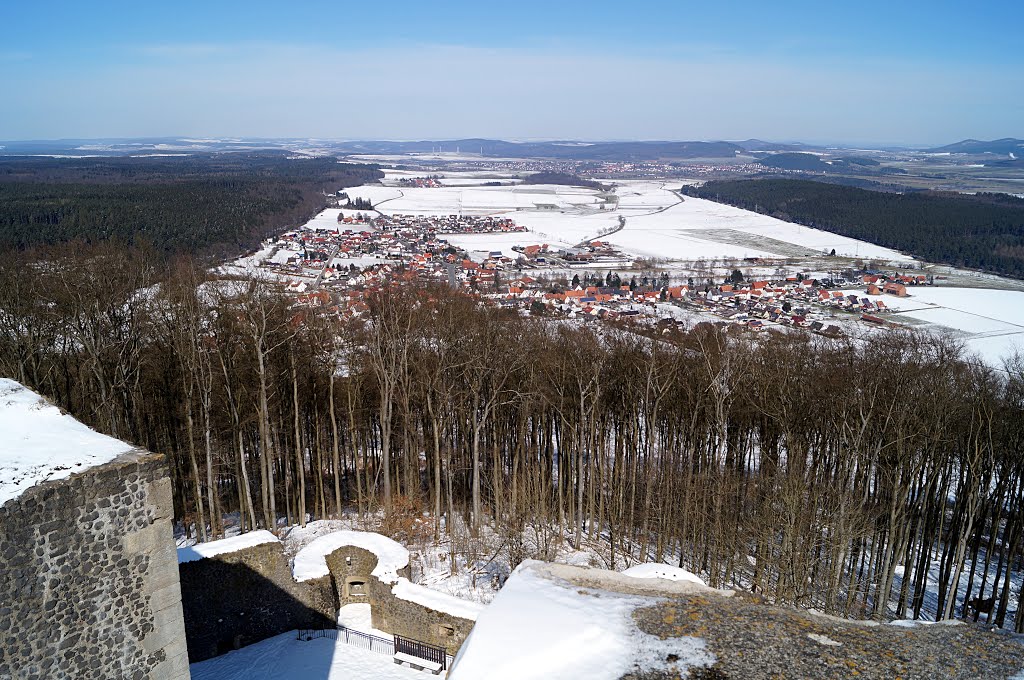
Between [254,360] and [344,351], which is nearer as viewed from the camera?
[254,360]

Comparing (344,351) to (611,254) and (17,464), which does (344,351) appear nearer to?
(17,464)

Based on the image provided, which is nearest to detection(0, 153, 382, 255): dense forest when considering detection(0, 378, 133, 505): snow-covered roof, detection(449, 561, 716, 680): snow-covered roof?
detection(0, 378, 133, 505): snow-covered roof

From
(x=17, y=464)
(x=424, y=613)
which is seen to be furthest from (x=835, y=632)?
(x=17, y=464)

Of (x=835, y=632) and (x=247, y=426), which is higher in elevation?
(x=835, y=632)

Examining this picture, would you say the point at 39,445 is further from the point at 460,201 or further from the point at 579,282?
the point at 460,201

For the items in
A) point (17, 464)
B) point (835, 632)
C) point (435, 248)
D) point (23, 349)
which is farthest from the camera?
point (435, 248)

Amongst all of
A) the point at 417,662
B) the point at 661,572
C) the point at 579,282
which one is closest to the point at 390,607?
the point at 417,662

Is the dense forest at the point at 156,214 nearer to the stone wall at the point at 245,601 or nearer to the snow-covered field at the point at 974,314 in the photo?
the stone wall at the point at 245,601

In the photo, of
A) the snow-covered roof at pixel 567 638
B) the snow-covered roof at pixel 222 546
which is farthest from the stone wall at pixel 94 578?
the snow-covered roof at pixel 222 546
